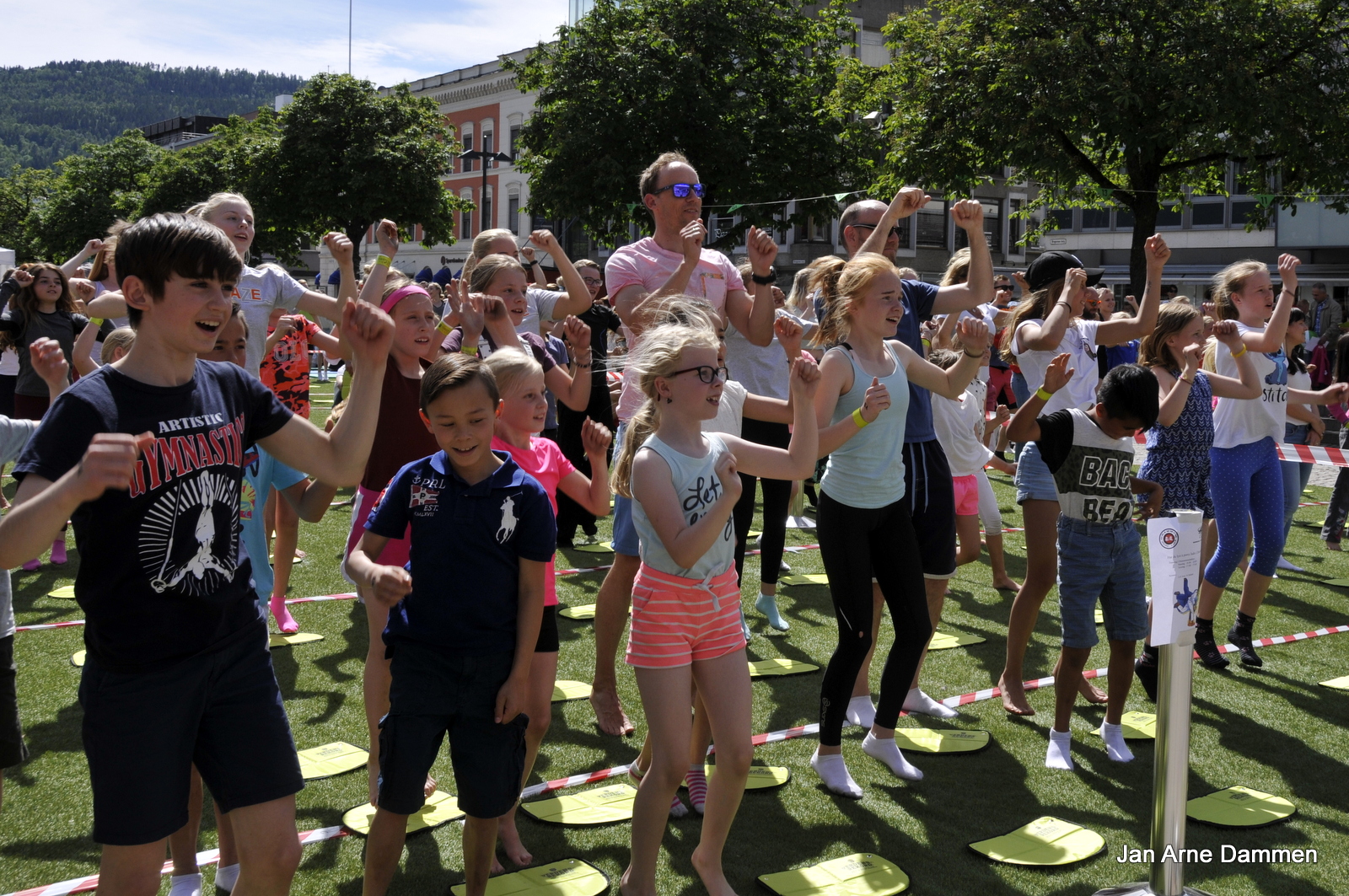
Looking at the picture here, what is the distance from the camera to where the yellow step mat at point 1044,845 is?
12.5ft

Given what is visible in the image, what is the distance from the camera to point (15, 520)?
2131mm

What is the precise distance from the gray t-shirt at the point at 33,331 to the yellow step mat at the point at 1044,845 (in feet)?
24.0

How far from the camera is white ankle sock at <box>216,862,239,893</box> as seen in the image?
3.36m

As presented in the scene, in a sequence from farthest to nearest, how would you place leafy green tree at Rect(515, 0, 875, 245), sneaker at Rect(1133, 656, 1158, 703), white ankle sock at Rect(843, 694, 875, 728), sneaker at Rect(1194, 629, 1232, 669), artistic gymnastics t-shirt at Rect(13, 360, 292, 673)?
leafy green tree at Rect(515, 0, 875, 245), sneaker at Rect(1194, 629, 1232, 669), sneaker at Rect(1133, 656, 1158, 703), white ankle sock at Rect(843, 694, 875, 728), artistic gymnastics t-shirt at Rect(13, 360, 292, 673)

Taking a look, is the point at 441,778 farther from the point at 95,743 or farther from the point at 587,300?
the point at 587,300

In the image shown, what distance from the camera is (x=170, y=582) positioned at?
2.43m

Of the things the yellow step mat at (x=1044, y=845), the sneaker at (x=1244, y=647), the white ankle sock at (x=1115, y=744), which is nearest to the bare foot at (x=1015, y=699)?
the white ankle sock at (x=1115, y=744)

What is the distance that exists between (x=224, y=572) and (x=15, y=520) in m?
0.50

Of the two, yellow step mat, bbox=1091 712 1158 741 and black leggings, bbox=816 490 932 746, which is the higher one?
black leggings, bbox=816 490 932 746

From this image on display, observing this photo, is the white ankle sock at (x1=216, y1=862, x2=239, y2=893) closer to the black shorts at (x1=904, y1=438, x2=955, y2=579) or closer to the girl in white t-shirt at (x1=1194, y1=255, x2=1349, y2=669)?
the black shorts at (x1=904, y1=438, x2=955, y2=579)

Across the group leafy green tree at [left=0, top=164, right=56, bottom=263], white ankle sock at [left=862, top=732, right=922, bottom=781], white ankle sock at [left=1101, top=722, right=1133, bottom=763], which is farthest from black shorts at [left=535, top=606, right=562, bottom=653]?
leafy green tree at [left=0, top=164, right=56, bottom=263]

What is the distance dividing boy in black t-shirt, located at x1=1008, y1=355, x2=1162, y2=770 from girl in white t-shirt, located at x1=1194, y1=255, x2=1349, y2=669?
5.41ft

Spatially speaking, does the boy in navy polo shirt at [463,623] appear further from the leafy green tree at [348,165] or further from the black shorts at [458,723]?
the leafy green tree at [348,165]

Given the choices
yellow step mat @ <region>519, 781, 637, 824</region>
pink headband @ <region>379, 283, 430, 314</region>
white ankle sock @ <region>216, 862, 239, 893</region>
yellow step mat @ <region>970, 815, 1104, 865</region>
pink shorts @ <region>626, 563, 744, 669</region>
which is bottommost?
yellow step mat @ <region>970, 815, 1104, 865</region>
